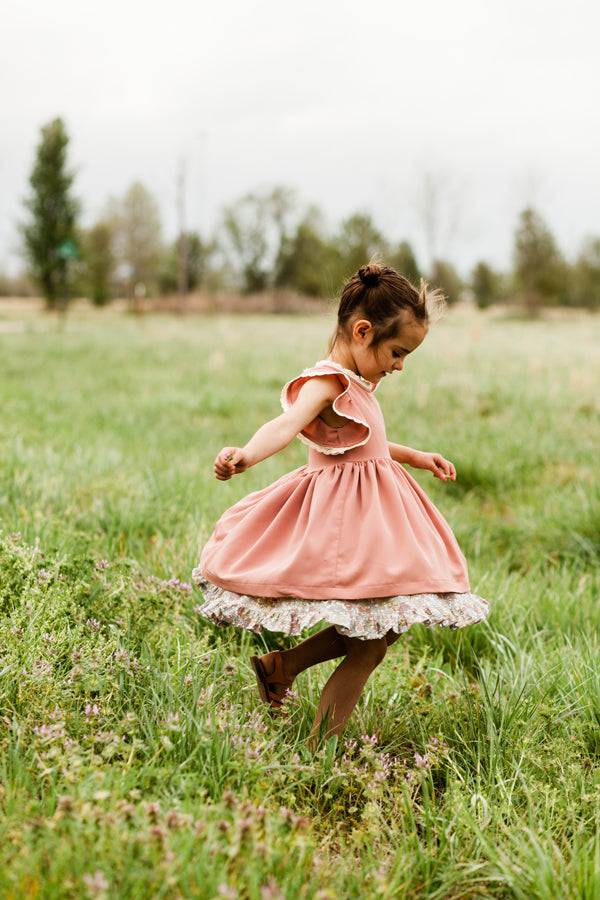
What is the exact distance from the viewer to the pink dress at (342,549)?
1.91 m

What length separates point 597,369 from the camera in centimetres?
1147

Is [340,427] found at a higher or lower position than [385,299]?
lower

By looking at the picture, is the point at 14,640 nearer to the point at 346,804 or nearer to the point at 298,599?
the point at 298,599

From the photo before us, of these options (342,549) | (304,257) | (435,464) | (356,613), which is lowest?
(356,613)

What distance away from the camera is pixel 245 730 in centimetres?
189

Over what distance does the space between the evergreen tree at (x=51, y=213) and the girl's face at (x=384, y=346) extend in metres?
32.5

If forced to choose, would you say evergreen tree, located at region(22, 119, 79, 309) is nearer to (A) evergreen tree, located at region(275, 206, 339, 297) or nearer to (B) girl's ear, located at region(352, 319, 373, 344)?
(A) evergreen tree, located at region(275, 206, 339, 297)

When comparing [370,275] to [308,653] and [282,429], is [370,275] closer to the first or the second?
[282,429]

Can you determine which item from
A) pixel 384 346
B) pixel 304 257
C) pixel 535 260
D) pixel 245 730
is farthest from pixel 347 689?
pixel 304 257

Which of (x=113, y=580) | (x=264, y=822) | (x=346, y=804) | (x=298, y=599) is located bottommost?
A: (x=346, y=804)

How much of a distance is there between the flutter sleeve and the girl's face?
10cm

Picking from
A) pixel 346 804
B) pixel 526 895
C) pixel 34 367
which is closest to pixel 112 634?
pixel 346 804

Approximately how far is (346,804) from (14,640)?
1.02 m

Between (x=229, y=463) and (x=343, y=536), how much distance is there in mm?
365
